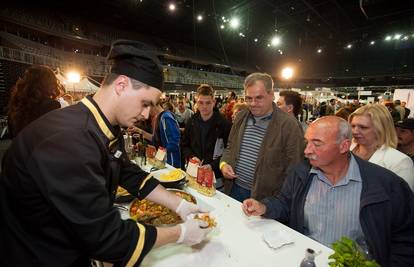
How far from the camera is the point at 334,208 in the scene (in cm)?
159

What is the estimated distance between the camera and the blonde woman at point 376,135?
2209 mm

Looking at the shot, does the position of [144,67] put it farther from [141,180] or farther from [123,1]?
[123,1]

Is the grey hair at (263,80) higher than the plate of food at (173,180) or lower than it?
higher

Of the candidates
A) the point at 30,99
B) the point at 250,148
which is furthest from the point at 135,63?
the point at 30,99

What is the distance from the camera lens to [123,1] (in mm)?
16703

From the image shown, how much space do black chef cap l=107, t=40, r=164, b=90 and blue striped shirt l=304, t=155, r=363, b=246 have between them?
137 centimetres

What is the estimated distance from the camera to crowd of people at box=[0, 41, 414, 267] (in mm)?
909

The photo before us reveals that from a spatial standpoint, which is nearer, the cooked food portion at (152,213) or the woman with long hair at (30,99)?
the cooked food portion at (152,213)

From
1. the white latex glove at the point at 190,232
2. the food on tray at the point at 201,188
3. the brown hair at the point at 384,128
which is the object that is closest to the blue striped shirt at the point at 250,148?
the food on tray at the point at 201,188

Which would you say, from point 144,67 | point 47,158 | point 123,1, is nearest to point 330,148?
point 144,67

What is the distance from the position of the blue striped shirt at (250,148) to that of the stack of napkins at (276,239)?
1.02 m

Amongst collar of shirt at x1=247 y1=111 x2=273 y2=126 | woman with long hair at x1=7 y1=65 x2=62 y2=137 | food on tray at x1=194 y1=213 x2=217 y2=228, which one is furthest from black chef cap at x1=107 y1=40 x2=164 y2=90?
woman with long hair at x1=7 y1=65 x2=62 y2=137

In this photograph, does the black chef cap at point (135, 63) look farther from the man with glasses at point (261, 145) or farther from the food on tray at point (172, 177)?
the man with glasses at point (261, 145)

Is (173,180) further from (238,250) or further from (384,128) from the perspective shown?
(384,128)
